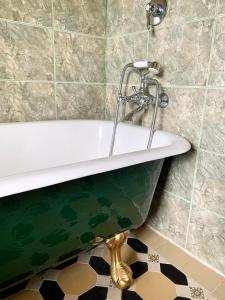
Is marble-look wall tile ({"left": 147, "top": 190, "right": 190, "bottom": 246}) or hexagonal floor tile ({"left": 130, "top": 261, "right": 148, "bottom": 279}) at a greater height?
marble-look wall tile ({"left": 147, "top": 190, "right": 190, "bottom": 246})

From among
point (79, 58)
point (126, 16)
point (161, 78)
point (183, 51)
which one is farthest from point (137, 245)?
point (126, 16)

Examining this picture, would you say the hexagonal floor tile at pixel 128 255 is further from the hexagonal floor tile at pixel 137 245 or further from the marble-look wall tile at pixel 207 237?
the marble-look wall tile at pixel 207 237

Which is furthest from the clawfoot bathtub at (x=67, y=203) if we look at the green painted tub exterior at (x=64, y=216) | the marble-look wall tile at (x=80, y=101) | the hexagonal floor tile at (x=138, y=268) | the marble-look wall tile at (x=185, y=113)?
the marble-look wall tile at (x=80, y=101)

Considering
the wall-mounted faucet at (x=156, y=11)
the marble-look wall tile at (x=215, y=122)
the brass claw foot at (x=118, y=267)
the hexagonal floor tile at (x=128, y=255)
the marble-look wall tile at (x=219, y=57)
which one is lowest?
the hexagonal floor tile at (x=128, y=255)

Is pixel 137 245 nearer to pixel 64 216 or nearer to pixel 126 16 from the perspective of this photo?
pixel 64 216

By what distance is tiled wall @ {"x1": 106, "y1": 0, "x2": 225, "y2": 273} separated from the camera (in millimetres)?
927

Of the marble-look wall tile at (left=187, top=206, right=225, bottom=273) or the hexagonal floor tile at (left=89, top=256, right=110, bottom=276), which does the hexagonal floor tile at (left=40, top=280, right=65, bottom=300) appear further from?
the marble-look wall tile at (left=187, top=206, right=225, bottom=273)

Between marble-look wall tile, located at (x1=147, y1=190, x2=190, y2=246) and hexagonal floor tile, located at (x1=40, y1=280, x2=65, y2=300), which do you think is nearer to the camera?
hexagonal floor tile, located at (x1=40, y1=280, x2=65, y2=300)

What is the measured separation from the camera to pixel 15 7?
1.11m

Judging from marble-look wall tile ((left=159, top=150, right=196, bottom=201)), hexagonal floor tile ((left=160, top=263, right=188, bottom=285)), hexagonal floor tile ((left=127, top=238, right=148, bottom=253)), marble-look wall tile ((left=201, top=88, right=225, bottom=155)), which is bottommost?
hexagonal floor tile ((left=160, top=263, right=188, bottom=285))

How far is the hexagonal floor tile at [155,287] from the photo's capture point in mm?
935

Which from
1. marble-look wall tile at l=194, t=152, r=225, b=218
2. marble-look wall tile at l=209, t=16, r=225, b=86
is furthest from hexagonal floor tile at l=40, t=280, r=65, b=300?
marble-look wall tile at l=209, t=16, r=225, b=86

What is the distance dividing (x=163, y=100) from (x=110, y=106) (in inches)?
17.5

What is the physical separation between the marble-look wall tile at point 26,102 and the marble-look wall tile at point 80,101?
6 centimetres
